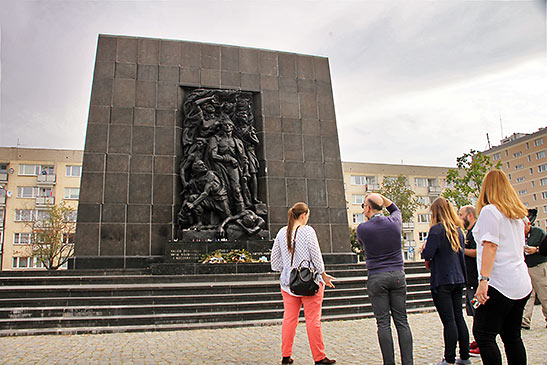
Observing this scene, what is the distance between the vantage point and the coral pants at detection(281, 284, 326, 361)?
5.34 m

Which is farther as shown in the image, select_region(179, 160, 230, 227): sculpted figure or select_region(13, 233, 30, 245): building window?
select_region(13, 233, 30, 245): building window

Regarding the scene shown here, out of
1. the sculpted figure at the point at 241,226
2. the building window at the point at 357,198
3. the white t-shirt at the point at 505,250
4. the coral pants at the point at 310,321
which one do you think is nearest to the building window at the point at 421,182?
the building window at the point at 357,198

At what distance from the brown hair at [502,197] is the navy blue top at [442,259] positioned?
1299mm

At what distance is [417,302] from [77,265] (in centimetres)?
888

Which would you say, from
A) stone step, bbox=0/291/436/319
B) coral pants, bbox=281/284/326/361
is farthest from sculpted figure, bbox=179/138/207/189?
coral pants, bbox=281/284/326/361

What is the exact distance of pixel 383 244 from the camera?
483 cm

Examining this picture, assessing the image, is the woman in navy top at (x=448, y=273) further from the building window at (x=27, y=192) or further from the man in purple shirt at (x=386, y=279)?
the building window at (x=27, y=192)

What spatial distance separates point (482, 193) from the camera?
4.24m

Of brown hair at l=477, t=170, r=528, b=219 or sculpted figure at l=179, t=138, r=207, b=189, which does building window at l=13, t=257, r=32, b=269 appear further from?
brown hair at l=477, t=170, r=528, b=219

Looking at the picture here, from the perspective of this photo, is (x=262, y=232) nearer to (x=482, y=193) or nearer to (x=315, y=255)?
(x=315, y=255)

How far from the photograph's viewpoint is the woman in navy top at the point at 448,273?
A: 17.2ft

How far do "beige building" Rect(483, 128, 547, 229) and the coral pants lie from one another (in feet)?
218

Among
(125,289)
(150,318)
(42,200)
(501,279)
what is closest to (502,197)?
(501,279)

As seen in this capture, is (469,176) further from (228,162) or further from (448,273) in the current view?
(448,273)
